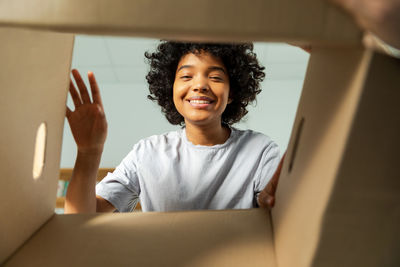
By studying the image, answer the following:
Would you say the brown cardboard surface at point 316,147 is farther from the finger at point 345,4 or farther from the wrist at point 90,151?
the wrist at point 90,151

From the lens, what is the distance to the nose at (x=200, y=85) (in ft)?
3.56

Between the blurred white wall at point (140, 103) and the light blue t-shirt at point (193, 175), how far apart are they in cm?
240

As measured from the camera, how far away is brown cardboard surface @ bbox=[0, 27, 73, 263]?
1.22 feet

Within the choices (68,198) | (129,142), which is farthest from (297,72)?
(68,198)

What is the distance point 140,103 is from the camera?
3963 mm

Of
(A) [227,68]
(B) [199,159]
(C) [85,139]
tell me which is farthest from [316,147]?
(A) [227,68]

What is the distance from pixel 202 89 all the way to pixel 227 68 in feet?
0.73

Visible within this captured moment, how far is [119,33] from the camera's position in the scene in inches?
9.5

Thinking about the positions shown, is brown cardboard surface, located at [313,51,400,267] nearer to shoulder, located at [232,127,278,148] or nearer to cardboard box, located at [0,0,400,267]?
cardboard box, located at [0,0,400,267]

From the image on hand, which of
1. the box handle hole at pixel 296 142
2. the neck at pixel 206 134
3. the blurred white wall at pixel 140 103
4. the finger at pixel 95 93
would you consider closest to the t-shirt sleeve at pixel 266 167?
Result: the neck at pixel 206 134

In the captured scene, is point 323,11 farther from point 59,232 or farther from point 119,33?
point 59,232

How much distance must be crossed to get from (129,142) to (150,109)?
1.31ft

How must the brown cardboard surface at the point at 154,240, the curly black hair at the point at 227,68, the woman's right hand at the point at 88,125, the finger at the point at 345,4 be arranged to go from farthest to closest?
Result: the curly black hair at the point at 227,68
the woman's right hand at the point at 88,125
the brown cardboard surface at the point at 154,240
the finger at the point at 345,4

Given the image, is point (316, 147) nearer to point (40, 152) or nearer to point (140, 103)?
point (40, 152)
